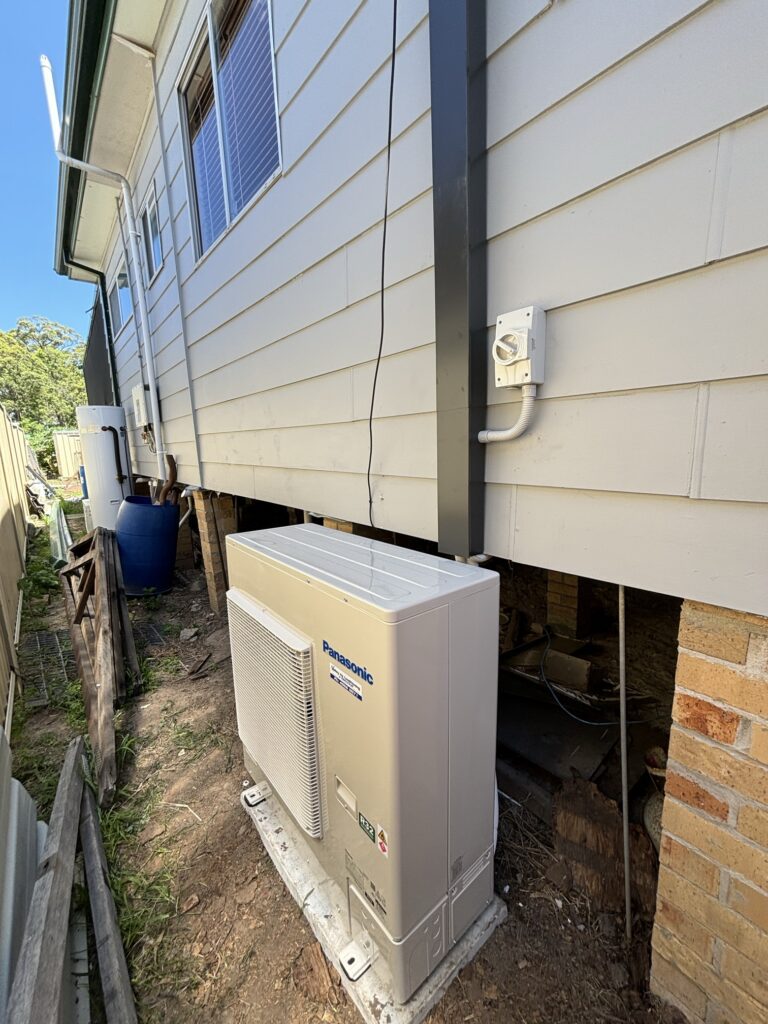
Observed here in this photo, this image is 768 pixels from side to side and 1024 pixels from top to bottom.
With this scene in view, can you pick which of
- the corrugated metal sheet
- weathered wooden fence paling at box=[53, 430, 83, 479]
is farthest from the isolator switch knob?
weathered wooden fence paling at box=[53, 430, 83, 479]

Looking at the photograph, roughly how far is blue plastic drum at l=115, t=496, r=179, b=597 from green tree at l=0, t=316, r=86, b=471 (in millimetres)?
18522

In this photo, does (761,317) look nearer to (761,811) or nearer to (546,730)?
(761,811)

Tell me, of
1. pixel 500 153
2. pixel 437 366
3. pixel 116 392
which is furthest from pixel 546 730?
pixel 116 392

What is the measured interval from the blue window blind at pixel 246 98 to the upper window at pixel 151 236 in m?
1.81

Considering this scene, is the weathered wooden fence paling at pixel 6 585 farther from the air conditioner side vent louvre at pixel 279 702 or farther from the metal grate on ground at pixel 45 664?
the air conditioner side vent louvre at pixel 279 702

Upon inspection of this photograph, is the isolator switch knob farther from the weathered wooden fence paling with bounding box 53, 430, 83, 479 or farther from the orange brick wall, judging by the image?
the weathered wooden fence paling with bounding box 53, 430, 83, 479

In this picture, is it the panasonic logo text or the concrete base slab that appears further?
the concrete base slab

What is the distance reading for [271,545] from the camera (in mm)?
1614

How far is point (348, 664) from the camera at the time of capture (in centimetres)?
111

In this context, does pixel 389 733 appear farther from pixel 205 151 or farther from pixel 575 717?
pixel 205 151

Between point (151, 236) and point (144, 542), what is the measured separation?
3177 mm

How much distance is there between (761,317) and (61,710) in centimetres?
390

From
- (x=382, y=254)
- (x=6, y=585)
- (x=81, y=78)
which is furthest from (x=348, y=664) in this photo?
(x=81, y=78)

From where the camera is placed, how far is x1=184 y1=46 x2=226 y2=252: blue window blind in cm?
295
